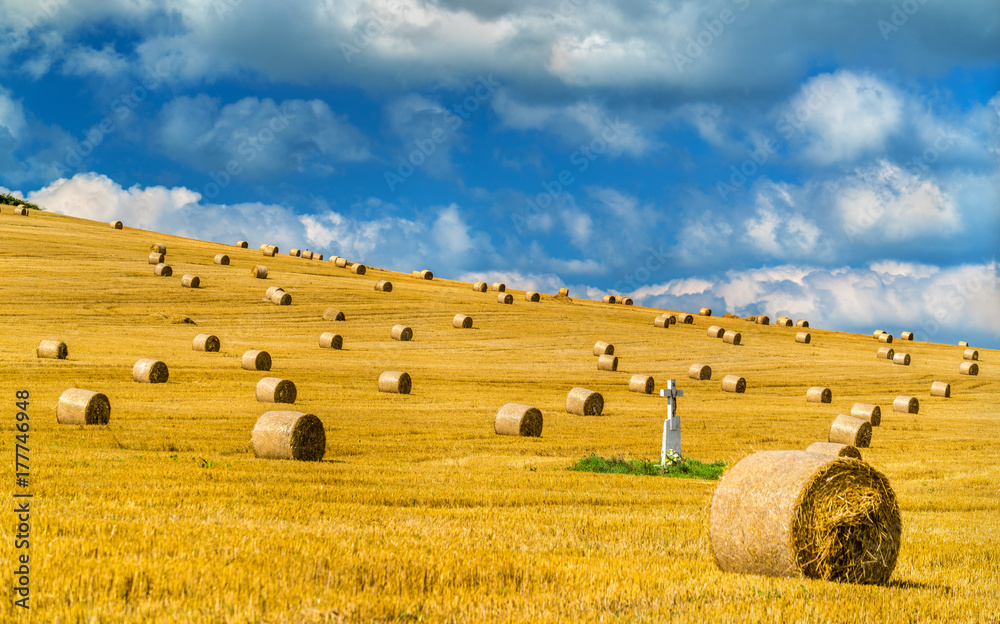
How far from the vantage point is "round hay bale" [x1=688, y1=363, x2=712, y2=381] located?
41281 millimetres

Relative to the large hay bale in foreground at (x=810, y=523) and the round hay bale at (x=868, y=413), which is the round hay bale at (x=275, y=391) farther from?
the round hay bale at (x=868, y=413)

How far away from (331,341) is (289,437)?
77.5 ft

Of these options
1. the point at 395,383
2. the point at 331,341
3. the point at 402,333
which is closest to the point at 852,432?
the point at 395,383

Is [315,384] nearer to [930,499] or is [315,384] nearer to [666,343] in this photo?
[930,499]

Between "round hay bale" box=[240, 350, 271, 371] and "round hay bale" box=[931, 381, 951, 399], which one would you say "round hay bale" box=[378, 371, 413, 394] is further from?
"round hay bale" box=[931, 381, 951, 399]

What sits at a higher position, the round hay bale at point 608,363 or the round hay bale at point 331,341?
the round hay bale at point 331,341

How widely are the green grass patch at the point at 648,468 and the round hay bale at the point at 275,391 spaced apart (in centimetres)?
1197

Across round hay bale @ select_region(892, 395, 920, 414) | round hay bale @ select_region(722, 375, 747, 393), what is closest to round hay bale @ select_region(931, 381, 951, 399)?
round hay bale @ select_region(892, 395, 920, 414)

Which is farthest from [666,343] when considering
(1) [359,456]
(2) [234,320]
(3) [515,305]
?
(1) [359,456]

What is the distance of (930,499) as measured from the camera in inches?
663

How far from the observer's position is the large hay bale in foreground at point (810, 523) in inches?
361

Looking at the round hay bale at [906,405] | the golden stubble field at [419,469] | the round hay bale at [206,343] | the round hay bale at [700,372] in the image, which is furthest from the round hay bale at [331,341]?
the round hay bale at [906,405]

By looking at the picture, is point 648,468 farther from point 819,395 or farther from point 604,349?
point 604,349

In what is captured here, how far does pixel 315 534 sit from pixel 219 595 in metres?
2.74
